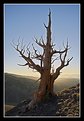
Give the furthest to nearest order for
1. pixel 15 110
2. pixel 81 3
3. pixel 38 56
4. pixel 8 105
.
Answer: pixel 38 56 < pixel 15 110 < pixel 8 105 < pixel 81 3

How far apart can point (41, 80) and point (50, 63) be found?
262mm

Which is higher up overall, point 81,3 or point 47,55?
point 81,3

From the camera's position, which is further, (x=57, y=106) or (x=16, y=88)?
(x=57, y=106)

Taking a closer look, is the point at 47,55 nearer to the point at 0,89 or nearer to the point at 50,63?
the point at 50,63

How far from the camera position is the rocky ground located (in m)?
3.51

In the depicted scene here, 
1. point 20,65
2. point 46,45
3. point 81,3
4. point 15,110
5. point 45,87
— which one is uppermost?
point 81,3

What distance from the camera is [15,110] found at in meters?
3.63

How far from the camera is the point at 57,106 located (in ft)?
13.0

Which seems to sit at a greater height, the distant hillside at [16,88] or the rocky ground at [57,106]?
the distant hillside at [16,88]

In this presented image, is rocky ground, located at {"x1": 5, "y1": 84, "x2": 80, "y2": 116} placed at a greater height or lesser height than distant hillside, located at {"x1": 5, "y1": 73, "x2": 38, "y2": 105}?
lesser

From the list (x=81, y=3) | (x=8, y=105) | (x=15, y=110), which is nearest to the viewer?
(x=81, y=3)

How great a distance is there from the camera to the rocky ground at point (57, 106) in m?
3.51

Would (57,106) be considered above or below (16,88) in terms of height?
below

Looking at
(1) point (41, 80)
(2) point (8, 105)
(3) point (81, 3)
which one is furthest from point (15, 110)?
(3) point (81, 3)
